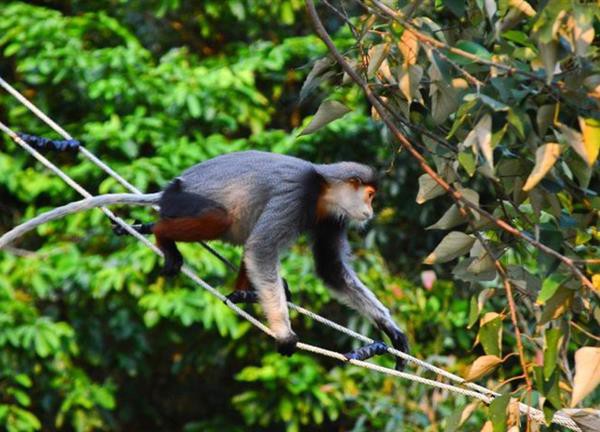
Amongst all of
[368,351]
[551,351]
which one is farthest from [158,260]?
[551,351]

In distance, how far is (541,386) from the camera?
8.55ft

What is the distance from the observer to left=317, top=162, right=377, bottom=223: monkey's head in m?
4.79

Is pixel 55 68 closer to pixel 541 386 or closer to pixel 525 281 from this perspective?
pixel 525 281

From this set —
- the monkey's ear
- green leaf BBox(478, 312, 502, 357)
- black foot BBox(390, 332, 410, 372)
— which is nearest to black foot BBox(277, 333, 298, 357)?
black foot BBox(390, 332, 410, 372)

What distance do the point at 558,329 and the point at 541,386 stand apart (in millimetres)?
143

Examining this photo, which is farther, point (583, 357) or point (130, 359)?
point (130, 359)

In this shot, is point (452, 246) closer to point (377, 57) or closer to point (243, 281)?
point (377, 57)

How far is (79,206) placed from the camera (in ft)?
14.6

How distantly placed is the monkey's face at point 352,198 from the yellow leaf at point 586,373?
2451mm

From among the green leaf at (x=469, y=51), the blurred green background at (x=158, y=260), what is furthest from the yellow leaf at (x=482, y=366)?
the blurred green background at (x=158, y=260)

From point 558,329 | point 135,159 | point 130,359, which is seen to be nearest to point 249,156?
point 558,329

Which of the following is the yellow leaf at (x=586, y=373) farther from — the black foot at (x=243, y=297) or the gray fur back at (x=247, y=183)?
the black foot at (x=243, y=297)

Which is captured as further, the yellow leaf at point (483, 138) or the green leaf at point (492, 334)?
the green leaf at point (492, 334)

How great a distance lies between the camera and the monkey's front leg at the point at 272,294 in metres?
4.45
